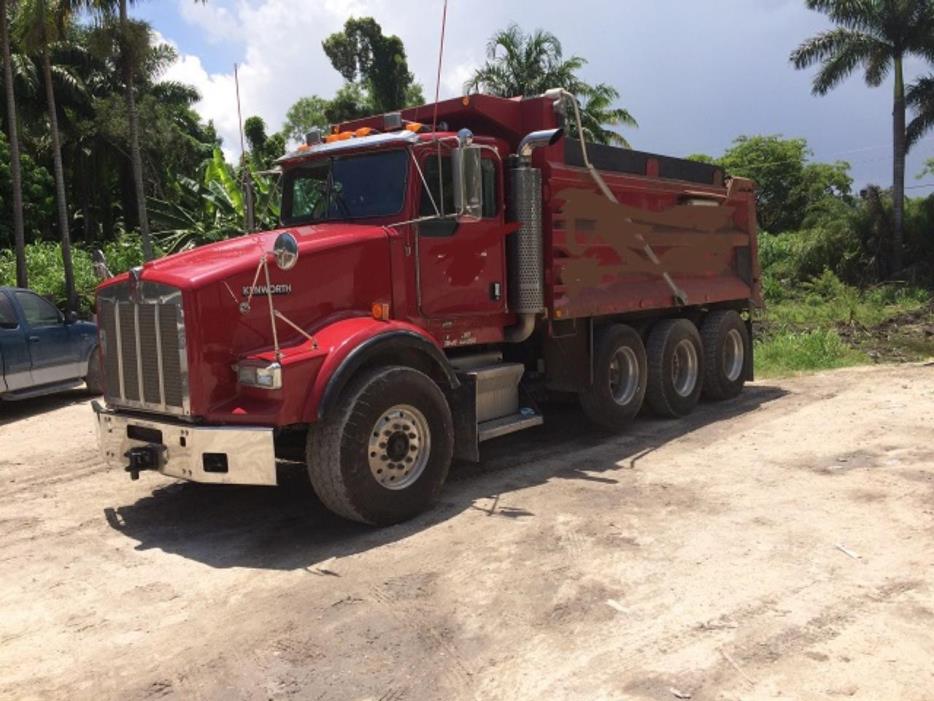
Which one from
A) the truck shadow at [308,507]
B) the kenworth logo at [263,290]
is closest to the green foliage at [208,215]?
the truck shadow at [308,507]

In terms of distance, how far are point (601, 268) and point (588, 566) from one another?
4.01 meters

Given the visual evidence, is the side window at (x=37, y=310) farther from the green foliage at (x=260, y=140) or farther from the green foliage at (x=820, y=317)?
the green foliage at (x=260, y=140)

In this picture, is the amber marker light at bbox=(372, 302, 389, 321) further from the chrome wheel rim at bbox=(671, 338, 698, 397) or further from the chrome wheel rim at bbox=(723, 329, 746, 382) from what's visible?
the chrome wheel rim at bbox=(723, 329, 746, 382)

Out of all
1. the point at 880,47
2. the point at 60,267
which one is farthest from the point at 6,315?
the point at 880,47

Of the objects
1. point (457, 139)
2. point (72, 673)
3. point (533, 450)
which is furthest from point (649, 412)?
point (72, 673)

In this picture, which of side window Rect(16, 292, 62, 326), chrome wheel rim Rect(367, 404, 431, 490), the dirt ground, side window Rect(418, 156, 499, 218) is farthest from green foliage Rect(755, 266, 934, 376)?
side window Rect(16, 292, 62, 326)

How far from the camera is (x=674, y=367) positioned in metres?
9.78

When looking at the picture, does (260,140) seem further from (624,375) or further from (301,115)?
(624,375)

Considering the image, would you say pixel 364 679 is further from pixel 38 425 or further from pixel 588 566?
pixel 38 425

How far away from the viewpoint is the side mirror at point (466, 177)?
6.23m

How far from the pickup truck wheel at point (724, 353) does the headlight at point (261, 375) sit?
6.67 m

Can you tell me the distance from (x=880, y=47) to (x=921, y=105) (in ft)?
9.58

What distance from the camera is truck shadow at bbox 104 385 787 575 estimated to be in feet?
18.0

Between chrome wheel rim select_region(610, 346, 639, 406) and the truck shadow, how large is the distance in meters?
0.40
